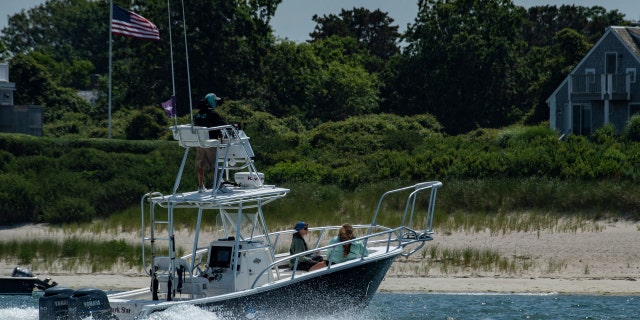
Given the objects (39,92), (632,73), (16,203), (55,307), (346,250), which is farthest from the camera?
(39,92)

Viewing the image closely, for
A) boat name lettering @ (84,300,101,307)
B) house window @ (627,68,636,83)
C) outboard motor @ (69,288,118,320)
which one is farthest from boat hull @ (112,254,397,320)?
house window @ (627,68,636,83)

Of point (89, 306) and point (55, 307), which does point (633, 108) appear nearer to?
point (89, 306)

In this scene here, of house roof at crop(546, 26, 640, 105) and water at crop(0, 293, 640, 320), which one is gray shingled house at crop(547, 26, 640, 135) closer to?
house roof at crop(546, 26, 640, 105)

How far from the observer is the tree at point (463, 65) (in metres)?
57.6

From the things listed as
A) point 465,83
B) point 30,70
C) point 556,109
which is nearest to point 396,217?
point 556,109

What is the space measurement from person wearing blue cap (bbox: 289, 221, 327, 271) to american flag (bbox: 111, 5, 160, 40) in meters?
19.9

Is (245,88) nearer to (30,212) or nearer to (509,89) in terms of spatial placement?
(509,89)

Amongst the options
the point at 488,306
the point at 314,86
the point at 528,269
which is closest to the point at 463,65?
the point at 314,86

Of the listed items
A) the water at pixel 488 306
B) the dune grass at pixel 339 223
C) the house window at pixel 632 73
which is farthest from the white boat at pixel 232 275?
the house window at pixel 632 73

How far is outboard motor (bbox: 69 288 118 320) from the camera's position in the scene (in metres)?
16.5

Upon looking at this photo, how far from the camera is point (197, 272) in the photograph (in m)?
18.2

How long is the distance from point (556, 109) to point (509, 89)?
9.75 metres

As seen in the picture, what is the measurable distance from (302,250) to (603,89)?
103 feet

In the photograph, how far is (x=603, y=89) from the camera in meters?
47.3
